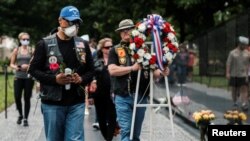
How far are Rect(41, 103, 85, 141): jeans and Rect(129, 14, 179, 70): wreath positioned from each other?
4.17ft

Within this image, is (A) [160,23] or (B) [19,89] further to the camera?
(B) [19,89]

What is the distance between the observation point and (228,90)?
819 inches

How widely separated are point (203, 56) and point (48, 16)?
26.0 metres

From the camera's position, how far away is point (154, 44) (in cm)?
842

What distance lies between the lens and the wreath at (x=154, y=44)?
27.2 feet

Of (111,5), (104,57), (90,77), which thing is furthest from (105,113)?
(111,5)

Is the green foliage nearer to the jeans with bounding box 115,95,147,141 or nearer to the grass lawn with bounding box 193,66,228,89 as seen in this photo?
the grass lawn with bounding box 193,66,228,89

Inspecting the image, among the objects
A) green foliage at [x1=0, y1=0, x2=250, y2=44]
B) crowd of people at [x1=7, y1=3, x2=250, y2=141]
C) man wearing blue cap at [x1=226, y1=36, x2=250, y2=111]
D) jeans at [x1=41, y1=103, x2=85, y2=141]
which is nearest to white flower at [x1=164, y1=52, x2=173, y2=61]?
crowd of people at [x1=7, y1=3, x2=250, y2=141]

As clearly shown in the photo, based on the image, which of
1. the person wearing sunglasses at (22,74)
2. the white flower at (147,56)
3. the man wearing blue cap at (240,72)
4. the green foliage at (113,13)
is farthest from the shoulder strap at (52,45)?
the green foliage at (113,13)

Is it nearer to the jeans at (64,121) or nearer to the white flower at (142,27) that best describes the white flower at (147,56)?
the white flower at (142,27)

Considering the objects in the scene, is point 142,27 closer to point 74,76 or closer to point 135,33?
point 135,33

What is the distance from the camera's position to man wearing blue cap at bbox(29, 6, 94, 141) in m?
7.23

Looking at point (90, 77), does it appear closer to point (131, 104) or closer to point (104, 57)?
point (131, 104)

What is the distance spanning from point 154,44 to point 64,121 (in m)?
1.71
